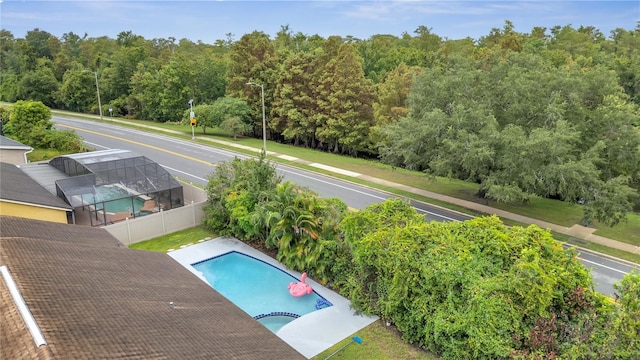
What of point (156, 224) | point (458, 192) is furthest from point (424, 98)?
point (156, 224)

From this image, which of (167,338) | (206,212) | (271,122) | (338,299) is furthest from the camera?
(271,122)

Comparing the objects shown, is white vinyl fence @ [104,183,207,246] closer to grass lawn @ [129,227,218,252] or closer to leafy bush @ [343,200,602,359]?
grass lawn @ [129,227,218,252]

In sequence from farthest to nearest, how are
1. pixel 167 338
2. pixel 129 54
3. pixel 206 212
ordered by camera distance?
pixel 129 54 < pixel 206 212 < pixel 167 338

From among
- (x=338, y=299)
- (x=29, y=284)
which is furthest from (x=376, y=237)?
(x=29, y=284)

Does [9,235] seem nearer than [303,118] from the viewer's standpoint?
Yes

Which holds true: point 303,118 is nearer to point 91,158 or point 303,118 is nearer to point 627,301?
point 91,158

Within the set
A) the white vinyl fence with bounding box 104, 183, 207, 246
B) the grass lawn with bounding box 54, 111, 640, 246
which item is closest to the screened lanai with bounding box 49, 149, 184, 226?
the white vinyl fence with bounding box 104, 183, 207, 246
